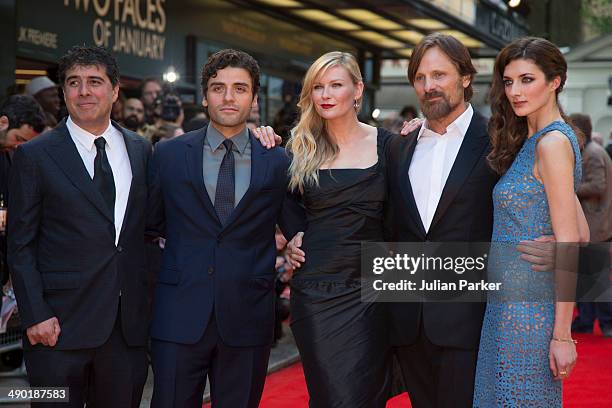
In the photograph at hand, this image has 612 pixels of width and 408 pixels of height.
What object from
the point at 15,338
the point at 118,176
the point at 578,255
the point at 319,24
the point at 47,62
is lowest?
the point at 15,338

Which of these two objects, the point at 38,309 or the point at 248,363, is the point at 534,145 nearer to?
the point at 248,363

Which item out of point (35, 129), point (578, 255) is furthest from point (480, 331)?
point (35, 129)

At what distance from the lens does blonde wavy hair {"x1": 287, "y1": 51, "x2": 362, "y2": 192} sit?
4.50m

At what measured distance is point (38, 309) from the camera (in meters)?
4.02

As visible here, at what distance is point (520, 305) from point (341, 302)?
889 mm

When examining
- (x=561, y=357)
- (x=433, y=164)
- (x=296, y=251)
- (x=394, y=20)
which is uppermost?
(x=394, y=20)

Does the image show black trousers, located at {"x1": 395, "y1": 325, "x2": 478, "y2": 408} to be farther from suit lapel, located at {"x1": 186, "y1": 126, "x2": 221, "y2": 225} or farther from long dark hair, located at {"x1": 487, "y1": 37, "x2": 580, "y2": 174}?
suit lapel, located at {"x1": 186, "y1": 126, "x2": 221, "y2": 225}

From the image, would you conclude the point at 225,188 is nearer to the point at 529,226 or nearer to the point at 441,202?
the point at 441,202

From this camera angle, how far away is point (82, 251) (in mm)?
4117

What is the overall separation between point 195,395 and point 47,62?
22.9 ft

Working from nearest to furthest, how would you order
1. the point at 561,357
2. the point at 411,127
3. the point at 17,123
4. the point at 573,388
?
1. the point at 561,357
2. the point at 411,127
3. the point at 17,123
4. the point at 573,388

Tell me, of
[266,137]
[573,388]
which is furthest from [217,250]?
[573,388]

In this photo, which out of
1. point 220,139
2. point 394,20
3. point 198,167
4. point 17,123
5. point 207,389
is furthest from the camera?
point 394,20

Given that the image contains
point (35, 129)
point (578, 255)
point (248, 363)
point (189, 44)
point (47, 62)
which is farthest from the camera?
point (189, 44)
